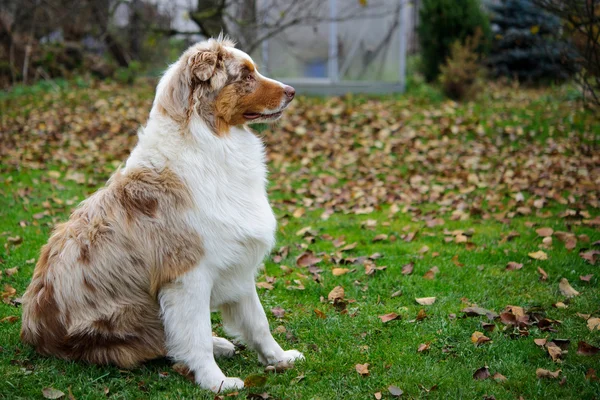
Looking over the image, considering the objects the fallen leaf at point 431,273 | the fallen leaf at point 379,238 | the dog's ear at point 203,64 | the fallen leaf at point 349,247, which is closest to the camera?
the dog's ear at point 203,64

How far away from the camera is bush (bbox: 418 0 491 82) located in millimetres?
13859

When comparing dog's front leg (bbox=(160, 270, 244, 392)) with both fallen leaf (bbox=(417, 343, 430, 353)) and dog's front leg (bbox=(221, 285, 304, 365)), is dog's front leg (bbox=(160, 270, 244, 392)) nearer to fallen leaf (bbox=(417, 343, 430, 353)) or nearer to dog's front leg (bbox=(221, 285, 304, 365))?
dog's front leg (bbox=(221, 285, 304, 365))

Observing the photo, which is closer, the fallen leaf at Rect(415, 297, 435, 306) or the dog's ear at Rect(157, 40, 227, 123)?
the dog's ear at Rect(157, 40, 227, 123)

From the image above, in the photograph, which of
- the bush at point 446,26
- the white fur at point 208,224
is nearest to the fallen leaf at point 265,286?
the white fur at point 208,224

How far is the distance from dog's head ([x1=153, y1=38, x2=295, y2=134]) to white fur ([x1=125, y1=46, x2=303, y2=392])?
0.18 feet

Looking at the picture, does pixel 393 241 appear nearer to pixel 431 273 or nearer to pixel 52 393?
pixel 431 273

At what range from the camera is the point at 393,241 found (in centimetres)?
628

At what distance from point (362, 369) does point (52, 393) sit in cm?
190

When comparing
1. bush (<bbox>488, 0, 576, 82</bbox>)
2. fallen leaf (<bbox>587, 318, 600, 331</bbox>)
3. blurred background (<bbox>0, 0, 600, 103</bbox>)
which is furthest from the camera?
bush (<bbox>488, 0, 576, 82</bbox>)

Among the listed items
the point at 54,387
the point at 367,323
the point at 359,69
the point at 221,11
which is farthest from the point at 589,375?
the point at 359,69

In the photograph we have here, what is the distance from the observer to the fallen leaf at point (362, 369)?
3709 mm

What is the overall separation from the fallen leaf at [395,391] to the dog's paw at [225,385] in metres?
0.90

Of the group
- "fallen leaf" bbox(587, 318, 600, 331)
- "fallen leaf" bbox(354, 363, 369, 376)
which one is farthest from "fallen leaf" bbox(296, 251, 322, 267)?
"fallen leaf" bbox(587, 318, 600, 331)

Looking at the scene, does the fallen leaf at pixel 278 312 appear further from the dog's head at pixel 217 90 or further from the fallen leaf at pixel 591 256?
the fallen leaf at pixel 591 256
